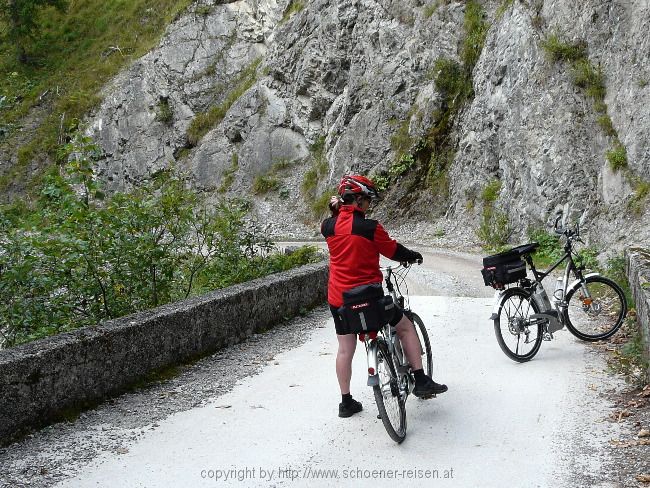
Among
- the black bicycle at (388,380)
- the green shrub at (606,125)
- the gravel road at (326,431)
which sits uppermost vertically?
the green shrub at (606,125)

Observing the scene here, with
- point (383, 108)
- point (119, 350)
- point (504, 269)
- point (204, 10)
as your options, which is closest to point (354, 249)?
point (504, 269)

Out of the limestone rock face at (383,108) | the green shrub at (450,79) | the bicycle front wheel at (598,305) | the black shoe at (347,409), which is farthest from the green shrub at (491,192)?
the black shoe at (347,409)

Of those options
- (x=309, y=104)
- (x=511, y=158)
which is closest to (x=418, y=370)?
(x=511, y=158)

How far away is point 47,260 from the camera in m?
7.12

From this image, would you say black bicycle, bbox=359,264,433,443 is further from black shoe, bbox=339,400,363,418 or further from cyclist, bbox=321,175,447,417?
black shoe, bbox=339,400,363,418

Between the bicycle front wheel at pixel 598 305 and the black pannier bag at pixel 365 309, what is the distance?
11.4ft

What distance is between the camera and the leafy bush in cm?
693

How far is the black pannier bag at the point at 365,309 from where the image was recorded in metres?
5.06

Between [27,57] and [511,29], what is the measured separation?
37371 mm

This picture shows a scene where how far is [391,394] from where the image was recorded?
5098 millimetres

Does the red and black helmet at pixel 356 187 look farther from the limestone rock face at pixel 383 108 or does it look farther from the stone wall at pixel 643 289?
the limestone rock face at pixel 383 108

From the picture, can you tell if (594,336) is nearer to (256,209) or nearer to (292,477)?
(292,477)

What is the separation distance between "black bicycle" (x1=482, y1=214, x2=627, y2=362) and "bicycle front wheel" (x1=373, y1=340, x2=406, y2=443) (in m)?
2.33

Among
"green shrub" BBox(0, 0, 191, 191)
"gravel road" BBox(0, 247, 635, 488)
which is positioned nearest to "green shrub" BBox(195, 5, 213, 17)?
"green shrub" BBox(0, 0, 191, 191)
